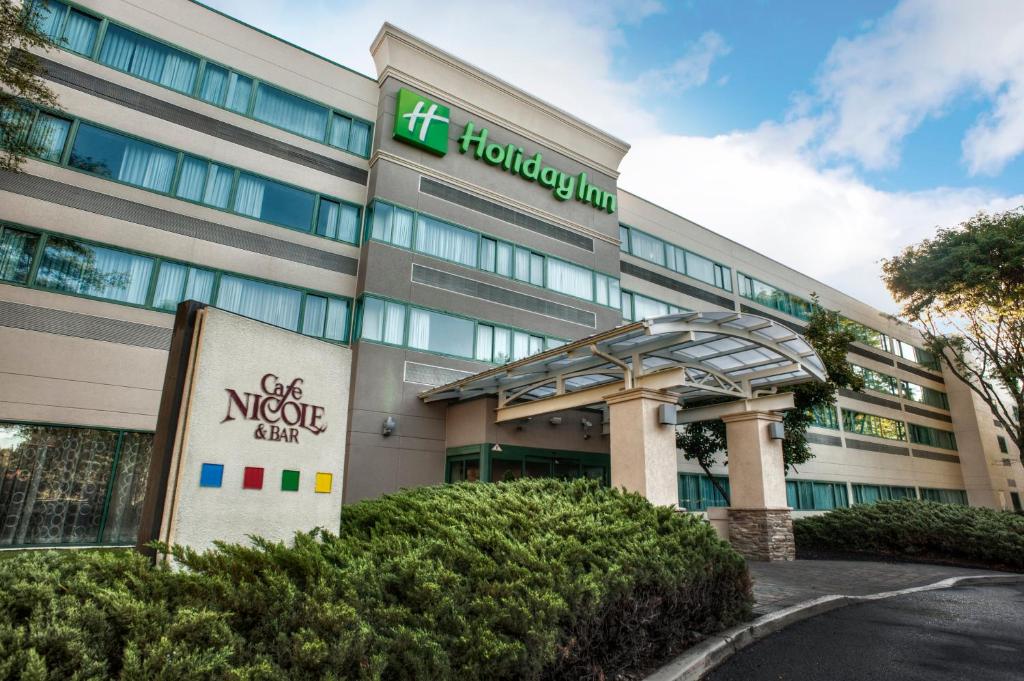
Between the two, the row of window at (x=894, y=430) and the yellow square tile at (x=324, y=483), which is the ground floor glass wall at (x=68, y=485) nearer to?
the yellow square tile at (x=324, y=483)

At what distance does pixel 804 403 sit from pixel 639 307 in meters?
7.00

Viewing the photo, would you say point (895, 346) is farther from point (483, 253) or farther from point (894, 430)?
point (483, 253)

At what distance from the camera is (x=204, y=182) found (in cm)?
1486

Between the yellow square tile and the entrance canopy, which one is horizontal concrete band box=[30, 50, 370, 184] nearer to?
the entrance canopy

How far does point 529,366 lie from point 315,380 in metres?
7.90

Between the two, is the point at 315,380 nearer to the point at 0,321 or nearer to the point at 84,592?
the point at 84,592

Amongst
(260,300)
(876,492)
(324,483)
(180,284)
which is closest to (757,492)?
(324,483)

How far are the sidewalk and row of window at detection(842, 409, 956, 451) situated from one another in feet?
59.1

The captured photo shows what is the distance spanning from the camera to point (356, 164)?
17453 mm

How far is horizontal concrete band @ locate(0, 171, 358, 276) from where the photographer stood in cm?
1269

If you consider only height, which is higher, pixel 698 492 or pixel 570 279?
pixel 570 279

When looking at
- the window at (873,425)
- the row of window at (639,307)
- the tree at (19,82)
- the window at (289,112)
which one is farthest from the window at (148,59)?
the window at (873,425)

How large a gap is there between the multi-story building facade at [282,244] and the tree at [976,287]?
17.5 m

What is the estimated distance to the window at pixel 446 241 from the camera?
1750cm
